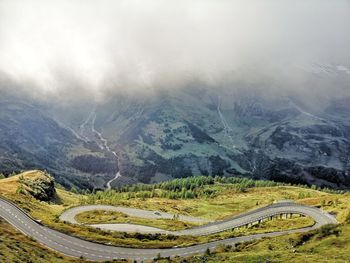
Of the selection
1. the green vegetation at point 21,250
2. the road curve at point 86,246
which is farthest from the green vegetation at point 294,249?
the green vegetation at point 21,250

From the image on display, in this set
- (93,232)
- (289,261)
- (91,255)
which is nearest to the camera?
(289,261)

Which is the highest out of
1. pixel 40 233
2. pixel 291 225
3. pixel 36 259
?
pixel 291 225

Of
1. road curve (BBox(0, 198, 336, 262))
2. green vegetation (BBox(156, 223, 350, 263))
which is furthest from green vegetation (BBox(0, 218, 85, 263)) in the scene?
green vegetation (BBox(156, 223, 350, 263))

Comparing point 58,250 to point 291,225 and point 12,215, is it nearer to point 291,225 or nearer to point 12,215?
point 12,215

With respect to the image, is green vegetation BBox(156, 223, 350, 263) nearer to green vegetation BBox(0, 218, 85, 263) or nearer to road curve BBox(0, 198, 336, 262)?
road curve BBox(0, 198, 336, 262)

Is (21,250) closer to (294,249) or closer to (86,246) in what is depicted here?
(86,246)

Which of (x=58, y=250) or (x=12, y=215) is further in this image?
(x=12, y=215)

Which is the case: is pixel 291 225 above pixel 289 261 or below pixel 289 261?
above

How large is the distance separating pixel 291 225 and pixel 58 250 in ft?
276

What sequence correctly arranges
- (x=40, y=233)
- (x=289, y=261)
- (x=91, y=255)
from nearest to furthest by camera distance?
(x=289, y=261)
(x=91, y=255)
(x=40, y=233)

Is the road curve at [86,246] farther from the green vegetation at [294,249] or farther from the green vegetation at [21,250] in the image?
the green vegetation at [294,249]

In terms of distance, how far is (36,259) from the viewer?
398 feet

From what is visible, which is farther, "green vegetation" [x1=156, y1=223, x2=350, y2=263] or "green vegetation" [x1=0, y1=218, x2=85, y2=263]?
"green vegetation" [x1=0, y1=218, x2=85, y2=263]

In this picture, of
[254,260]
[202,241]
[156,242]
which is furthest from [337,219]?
[254,260]
